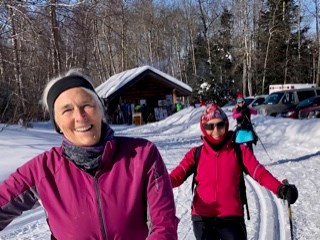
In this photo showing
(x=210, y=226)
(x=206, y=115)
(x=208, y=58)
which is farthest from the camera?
(x=208, y=58)

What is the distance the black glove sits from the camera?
11.3 ft

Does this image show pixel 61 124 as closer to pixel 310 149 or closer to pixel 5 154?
pixel 5 154

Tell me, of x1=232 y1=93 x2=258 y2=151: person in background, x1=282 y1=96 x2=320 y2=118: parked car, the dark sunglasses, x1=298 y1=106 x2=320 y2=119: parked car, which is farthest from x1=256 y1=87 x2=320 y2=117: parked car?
the dark sunglasses

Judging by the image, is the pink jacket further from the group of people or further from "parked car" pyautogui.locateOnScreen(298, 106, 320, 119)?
"parked car" pyautogui.locateOnScreen(298, 106, 320, 119)

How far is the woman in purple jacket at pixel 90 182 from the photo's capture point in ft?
6.23

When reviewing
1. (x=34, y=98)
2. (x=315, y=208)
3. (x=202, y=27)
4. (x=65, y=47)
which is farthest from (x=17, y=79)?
(x=202, y=27)

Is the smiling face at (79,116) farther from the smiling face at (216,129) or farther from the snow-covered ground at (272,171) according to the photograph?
the snow-covered ground at (272,171)

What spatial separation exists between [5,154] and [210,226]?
27.0ft

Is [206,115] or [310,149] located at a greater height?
[206,115]

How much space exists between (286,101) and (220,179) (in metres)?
23.4

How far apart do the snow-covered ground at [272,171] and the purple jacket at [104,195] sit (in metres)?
4.05

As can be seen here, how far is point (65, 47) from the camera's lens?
52.2 feet

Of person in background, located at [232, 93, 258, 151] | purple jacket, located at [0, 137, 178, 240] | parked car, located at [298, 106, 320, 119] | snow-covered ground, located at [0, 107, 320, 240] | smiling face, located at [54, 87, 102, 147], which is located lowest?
snow-covered ground, located at [0, 107, 320, 240]

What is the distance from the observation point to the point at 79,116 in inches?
78.5
